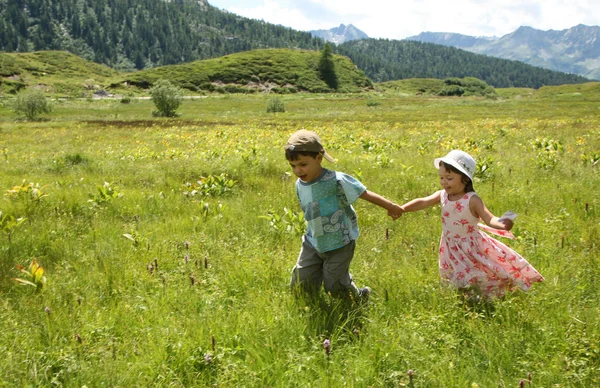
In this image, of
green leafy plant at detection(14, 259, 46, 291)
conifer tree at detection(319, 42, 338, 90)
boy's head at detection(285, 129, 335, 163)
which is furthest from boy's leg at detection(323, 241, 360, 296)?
conifer tree at detection(319, 42, 338, 90)

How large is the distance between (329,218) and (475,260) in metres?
1.54

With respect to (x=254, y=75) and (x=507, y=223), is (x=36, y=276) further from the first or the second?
(x=254, y=75)

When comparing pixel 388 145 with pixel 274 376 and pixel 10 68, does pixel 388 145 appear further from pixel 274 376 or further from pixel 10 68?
pixel 10 68

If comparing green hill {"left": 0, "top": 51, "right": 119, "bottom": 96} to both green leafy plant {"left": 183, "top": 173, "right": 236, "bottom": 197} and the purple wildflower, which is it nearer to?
green leafy plant {"left": 183, "top": 173, "right": 236, "bottom": 197}

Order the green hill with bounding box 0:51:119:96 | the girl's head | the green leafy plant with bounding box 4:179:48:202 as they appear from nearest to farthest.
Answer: the girl's head → the green leafy plant with bounding box 4:179:48:202 → the green hill with bounding box 0:51:119:96

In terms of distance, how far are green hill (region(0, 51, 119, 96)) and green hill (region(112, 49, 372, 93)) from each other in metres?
12.7

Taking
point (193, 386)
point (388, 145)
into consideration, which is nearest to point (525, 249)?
point (193, 386)

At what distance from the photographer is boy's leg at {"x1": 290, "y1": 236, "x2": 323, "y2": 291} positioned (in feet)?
13.4

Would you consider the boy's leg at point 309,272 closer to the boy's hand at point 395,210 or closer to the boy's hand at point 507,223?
the boy's hand at point 395,210

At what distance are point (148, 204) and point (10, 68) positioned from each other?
14091 cm

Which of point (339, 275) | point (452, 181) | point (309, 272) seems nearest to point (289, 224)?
point (309, 272)

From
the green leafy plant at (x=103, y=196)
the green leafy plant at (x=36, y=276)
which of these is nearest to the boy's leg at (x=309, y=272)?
the green leafy plant at (x=36, y=276)

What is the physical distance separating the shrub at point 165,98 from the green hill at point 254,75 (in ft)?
217

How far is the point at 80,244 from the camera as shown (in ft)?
18.0
